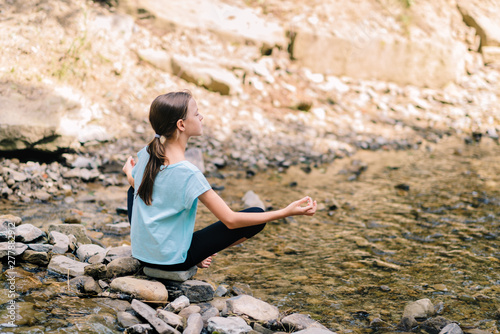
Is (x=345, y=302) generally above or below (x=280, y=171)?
above

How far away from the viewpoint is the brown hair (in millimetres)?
2756

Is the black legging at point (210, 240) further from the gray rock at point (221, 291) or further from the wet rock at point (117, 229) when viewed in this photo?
the wet rock at point (117, 229)

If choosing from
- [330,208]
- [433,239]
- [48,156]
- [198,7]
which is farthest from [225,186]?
[198,7]

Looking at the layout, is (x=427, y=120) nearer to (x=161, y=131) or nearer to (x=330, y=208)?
(x=330, y=208)

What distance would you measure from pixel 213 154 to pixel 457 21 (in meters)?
8.50

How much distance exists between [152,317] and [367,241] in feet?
8.14

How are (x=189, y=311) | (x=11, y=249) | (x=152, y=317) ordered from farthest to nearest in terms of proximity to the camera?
(x=11, y=249)
(x=189, y=311)
(x=152, y=317)

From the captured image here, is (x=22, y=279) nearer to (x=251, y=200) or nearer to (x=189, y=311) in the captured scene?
(x=189, y=311)

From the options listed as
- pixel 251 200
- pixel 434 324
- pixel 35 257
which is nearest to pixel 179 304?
pixel 35 257

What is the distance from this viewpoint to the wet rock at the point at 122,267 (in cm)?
303

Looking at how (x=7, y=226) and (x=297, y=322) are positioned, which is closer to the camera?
(x=297, y=322)

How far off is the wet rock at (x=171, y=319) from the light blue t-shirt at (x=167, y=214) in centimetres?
40

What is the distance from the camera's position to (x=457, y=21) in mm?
11680

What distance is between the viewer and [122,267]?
303 cm
